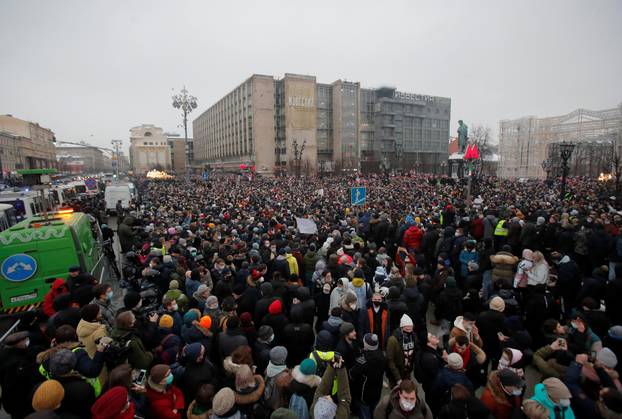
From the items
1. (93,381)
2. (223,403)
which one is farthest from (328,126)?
(223,403)

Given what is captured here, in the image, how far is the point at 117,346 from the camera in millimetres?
3355

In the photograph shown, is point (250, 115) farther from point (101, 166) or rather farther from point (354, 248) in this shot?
point (101, 166)

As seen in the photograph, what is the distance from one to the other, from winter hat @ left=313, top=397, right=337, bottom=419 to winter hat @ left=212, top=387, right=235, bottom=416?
28.8 inches

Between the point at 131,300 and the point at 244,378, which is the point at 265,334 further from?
the point at 131,300

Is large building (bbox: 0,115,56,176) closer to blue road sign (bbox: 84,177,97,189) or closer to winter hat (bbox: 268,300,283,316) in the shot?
blue road sign (bbox: 84,177,97,189)

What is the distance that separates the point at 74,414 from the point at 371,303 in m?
3.73

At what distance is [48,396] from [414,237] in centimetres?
868

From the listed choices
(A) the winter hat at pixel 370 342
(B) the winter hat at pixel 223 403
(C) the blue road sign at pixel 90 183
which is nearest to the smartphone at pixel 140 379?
(B) the winter hat at pixel 223 403

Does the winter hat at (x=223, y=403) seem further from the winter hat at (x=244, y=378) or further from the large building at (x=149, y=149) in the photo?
the large building at (x=149, y=149)

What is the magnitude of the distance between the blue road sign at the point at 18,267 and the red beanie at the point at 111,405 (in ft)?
20.0

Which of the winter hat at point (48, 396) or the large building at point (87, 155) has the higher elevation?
the large building at point (87, 155)

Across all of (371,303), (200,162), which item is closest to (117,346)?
(371,303)

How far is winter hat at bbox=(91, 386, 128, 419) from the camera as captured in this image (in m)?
2.48

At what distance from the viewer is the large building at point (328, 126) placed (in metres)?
69.2
